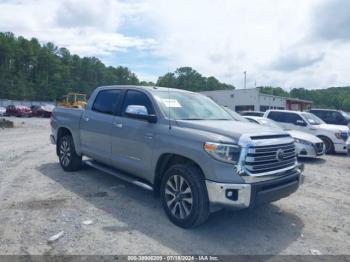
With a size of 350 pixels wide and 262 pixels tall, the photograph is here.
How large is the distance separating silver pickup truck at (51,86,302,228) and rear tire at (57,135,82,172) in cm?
108

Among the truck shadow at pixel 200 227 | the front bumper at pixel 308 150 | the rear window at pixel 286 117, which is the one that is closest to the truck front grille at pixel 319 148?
the front bumper at pixel 308 150

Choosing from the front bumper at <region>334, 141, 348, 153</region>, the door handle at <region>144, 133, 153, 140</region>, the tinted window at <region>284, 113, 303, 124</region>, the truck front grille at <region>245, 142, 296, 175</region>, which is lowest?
the front bumper at <region>334, 141, 348, 153</region>

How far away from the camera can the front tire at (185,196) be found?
3963 millimetres

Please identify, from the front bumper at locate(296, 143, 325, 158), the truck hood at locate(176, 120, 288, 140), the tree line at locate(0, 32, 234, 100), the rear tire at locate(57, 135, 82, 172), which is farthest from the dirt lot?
the tree line at locate(0, 32, 234, 100)

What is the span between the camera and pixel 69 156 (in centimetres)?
702

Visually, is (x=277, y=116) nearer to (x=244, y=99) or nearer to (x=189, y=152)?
(x=189, y=152)

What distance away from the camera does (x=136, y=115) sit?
15.9 feet

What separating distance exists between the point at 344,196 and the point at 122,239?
4.67 meters

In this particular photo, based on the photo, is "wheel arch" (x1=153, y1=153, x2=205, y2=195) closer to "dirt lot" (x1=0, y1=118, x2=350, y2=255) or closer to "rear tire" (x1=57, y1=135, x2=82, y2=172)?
"dirt lot" (x1=0, y1=118, x2=350, y2=255)

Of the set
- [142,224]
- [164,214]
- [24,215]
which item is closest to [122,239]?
[142,224]

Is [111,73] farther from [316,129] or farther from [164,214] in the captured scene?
[164,214]

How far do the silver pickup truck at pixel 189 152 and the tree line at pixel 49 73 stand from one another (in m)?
63.9

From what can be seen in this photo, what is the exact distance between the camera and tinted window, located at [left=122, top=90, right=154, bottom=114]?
5047 millimetres

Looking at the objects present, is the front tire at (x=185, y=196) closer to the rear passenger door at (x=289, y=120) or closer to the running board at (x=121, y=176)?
the running board at (x=121, y=176)
